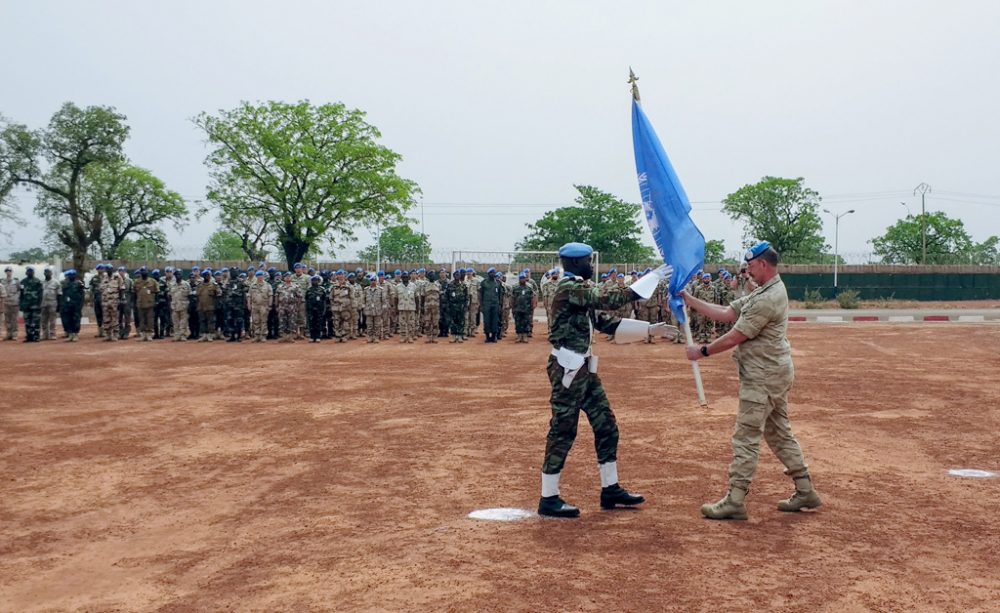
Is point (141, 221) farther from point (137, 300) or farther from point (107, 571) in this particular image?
point (107, 571)

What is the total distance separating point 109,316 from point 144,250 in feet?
135

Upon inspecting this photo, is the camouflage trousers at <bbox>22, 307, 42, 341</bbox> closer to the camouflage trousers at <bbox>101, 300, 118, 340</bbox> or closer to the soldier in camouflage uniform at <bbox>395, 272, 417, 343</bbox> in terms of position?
the camouflage trousers at <bbox>101, 300, 118, 340</bbox>

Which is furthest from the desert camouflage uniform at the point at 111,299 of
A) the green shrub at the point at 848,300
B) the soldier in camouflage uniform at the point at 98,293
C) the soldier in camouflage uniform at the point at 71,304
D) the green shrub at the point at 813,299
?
the green shrub at the point at 848,300

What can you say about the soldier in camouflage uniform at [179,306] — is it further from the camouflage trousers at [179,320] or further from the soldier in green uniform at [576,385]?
the soldier in green uniform at [576,385]

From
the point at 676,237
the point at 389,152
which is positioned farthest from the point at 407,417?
the point at 389,152

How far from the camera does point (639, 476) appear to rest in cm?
714

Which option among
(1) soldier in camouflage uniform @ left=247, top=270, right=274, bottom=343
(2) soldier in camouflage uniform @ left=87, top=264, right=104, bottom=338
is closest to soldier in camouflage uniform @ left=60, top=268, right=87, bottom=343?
(2) soldier in camouflage uniform @ left=87, top=264, right=104, bottom=338

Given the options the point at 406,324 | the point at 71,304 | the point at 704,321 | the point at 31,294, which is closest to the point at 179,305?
the point at 71,304

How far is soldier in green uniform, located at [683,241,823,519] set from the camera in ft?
19.0

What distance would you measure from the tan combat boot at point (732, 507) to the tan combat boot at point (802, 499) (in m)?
0.42

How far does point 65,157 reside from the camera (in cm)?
4538

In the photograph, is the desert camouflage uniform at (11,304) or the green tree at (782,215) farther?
the green tree at (782,215)

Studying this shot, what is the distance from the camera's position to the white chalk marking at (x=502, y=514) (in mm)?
5891

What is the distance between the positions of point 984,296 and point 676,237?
4826cm
